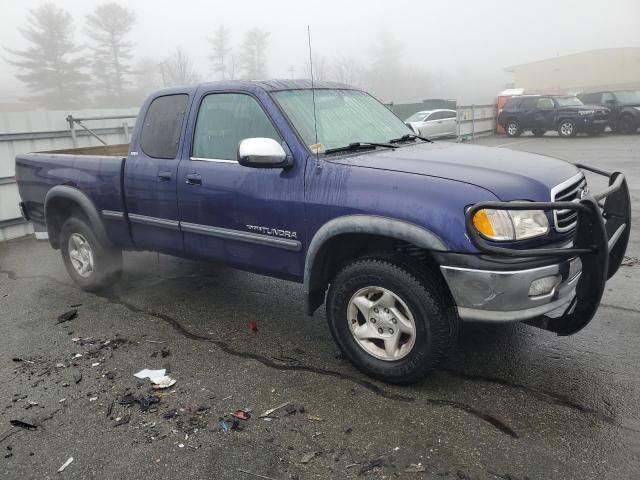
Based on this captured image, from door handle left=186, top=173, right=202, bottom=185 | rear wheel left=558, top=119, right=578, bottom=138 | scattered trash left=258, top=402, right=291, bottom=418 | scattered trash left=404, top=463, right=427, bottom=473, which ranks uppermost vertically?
door handle left=186, top=173, right=202, bottom=185

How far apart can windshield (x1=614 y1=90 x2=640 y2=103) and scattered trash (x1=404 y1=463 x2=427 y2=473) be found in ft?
71.4

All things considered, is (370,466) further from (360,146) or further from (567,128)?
(567,128)

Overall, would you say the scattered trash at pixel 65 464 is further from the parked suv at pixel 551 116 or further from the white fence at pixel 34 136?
the parked suv at pixel 551 116

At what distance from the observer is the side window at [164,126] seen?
4.35m

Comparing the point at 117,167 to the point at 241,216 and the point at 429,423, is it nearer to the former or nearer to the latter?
the point at 241,216

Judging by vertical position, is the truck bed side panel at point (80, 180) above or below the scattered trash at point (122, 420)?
above

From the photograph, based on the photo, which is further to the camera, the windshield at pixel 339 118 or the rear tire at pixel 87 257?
the rear tire at pixel 87 257

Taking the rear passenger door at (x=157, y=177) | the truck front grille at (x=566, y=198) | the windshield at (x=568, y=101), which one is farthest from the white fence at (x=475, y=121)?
the truck front grille at (x=566, y=198)

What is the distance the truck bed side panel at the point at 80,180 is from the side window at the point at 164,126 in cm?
34

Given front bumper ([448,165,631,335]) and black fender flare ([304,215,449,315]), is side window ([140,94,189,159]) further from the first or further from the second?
front bumper ([448,165,631,335])

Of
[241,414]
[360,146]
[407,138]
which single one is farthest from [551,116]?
[241,414]

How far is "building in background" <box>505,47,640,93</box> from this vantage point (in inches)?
2591

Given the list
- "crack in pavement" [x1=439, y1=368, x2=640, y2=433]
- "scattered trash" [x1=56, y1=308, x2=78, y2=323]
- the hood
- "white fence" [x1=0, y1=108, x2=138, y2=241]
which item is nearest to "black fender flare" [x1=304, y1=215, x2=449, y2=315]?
the hood

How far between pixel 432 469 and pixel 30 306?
4.14 m
